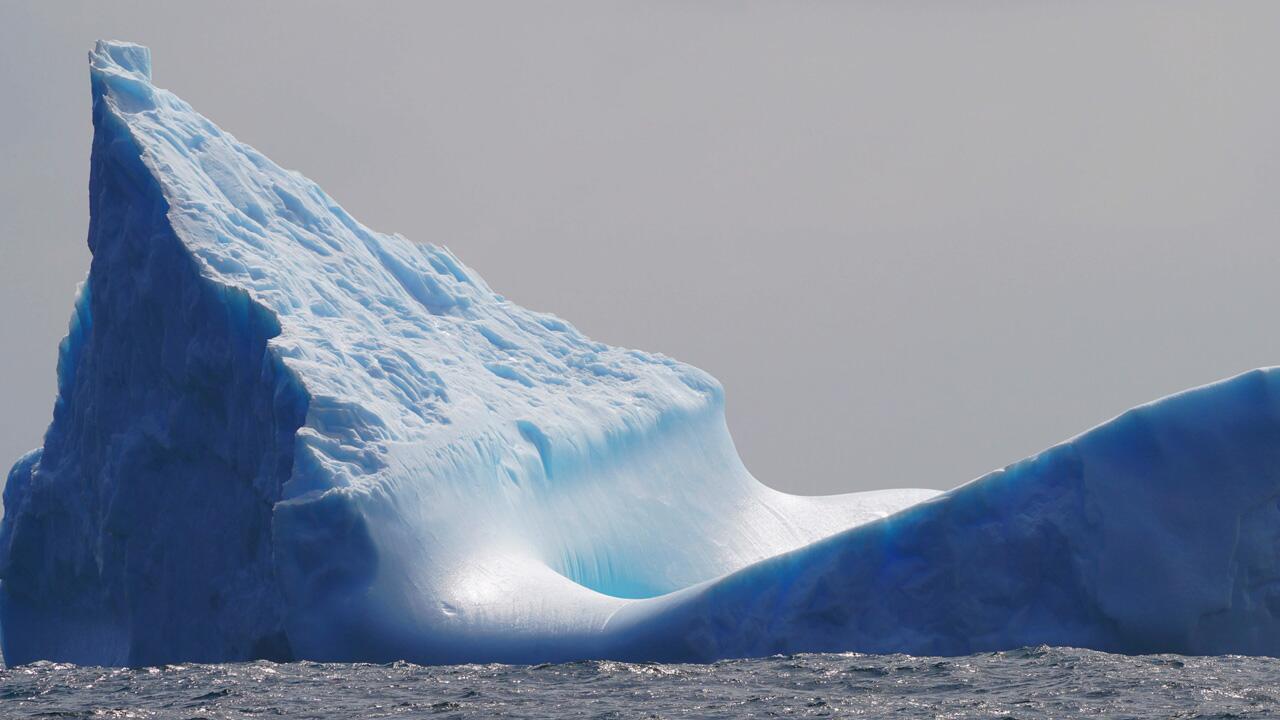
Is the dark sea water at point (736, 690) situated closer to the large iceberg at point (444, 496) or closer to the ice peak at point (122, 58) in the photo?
the large iceberg at point (444, 496)

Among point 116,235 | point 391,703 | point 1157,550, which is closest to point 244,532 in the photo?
point 116,235

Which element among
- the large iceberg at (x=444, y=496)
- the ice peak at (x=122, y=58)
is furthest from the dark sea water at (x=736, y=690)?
the ice peak at (x=122, y=58)

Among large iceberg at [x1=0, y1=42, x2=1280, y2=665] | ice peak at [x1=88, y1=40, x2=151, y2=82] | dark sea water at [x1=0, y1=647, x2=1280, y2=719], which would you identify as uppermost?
ice peak at [x1=88, y1=40, x2=151, y2=82]

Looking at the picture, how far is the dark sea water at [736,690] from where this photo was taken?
26.7 feet

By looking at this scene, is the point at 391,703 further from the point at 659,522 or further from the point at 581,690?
the point at 659,522

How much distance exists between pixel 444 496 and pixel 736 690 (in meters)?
4.13

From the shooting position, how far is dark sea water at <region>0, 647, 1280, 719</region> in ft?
26.7

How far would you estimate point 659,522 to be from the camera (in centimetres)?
1581

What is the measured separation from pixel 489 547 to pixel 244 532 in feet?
7.70

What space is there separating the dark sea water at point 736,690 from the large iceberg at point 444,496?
0.42 metres

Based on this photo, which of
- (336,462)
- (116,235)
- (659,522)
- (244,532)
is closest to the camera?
(336,462)

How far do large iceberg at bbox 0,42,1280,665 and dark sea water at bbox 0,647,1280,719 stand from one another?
418mm

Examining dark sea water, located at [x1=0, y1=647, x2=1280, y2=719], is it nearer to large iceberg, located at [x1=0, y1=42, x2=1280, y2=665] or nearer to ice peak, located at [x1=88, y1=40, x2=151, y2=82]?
large iceberg, located at [x1=0, y1=42, x2=1280, y2=665]

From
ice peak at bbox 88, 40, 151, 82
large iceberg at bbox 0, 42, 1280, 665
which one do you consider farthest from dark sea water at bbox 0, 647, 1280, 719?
ice peak at bbox 88, 40, 151, 82
